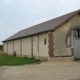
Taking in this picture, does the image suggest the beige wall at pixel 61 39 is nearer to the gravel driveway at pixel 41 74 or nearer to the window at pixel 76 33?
the window at pixel 76 33

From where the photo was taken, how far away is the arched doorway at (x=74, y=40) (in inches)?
902

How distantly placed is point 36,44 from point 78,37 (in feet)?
16.8

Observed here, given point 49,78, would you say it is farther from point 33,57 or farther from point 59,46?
point 33,57

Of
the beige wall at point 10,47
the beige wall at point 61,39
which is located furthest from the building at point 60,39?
the beige wall at point 10,47

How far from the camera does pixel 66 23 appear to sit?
2272 centimetres

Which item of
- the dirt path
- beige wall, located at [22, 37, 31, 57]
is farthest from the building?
the dirt path

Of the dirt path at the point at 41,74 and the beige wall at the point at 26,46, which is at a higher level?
the beige wall at the point at 26,46

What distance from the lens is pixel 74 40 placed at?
23.2 meters

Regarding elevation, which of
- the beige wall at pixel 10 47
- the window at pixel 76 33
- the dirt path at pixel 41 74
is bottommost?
the dirt path at pixel 41 74

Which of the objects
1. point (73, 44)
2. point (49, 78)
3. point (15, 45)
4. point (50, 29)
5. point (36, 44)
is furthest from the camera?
point (15, 45)

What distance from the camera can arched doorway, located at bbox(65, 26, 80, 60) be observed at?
22906mm

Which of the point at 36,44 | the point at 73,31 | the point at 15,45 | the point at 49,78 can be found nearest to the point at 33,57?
the point at 36,44

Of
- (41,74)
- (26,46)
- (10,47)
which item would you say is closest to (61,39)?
(26,46)

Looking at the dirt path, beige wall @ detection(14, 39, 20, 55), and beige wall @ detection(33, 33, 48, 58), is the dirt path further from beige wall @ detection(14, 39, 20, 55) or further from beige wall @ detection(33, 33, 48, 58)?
beige wall @ detection(14, 39, 20, 55)
